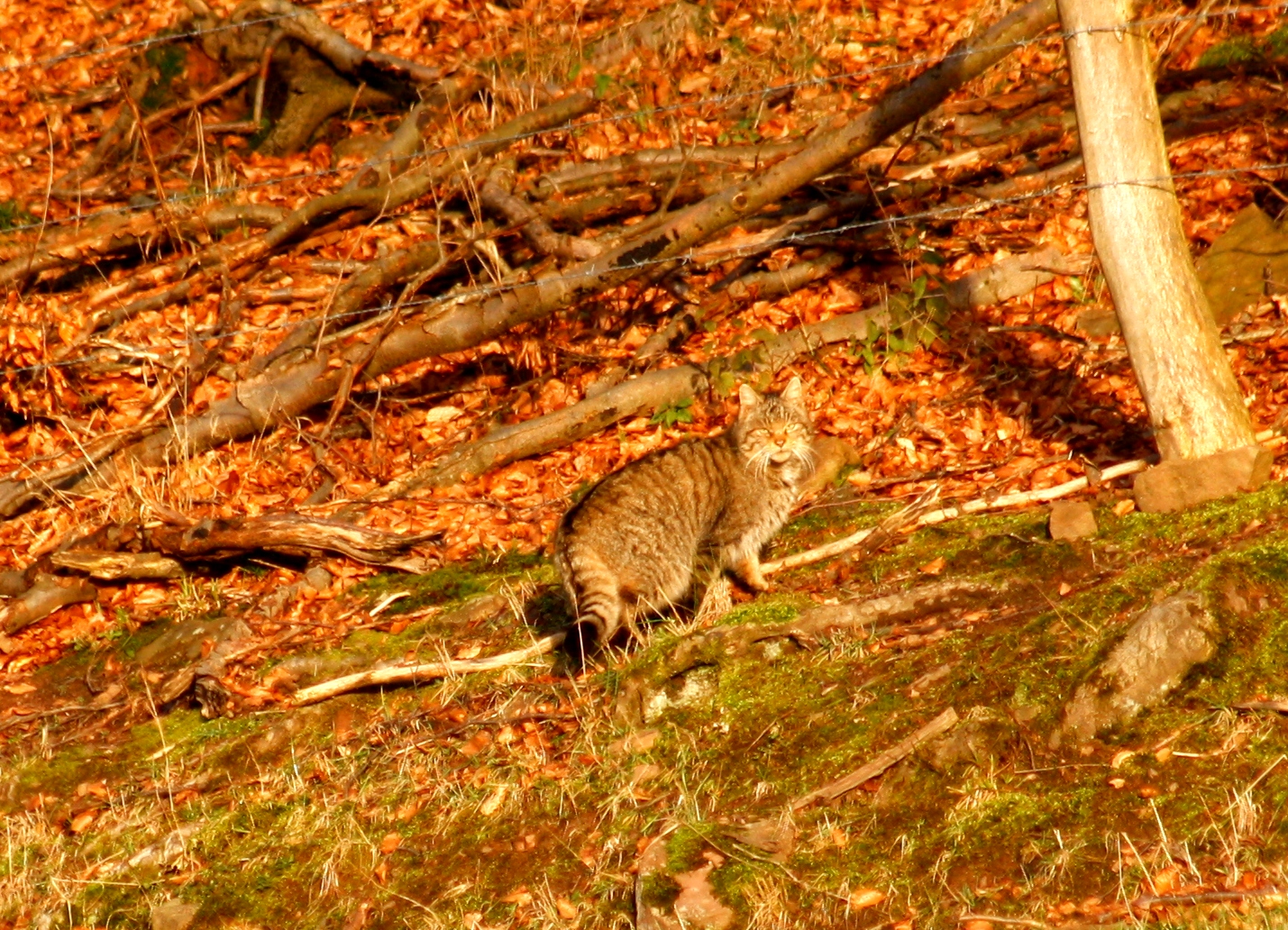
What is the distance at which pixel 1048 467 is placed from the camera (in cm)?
709

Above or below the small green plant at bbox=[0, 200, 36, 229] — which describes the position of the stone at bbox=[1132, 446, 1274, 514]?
below

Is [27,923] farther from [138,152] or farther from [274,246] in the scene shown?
[138,152]

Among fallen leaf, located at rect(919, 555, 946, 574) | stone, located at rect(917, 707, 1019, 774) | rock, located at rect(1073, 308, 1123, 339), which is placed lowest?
fallen leaf, located at rect(919, 555, 946, 574)

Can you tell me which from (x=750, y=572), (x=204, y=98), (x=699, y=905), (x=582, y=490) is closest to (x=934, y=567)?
(x=750, y=572)

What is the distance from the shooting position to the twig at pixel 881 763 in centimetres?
470

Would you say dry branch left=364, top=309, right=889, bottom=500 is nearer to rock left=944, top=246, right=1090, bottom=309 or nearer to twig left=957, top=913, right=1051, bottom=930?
rock left=944, top=246, right=1090, bottom=309

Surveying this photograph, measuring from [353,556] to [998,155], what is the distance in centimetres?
533

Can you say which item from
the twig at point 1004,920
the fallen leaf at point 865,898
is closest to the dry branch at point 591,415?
the fallen leaf at point 865,898

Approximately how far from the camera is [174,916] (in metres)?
5.05

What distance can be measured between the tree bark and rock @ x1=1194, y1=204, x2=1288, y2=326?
211 cm

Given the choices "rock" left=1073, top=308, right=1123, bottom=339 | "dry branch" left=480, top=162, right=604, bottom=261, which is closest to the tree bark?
"rock" left=1073, top=308, right=1123, bottom=339

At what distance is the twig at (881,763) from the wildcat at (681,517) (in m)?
1.41

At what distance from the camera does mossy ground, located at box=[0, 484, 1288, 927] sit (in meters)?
4.24

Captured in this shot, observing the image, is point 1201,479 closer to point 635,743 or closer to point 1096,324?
point 1096,324
